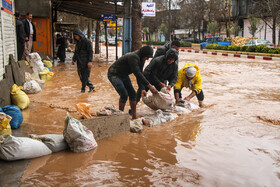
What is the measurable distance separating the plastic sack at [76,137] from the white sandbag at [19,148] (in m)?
0.33

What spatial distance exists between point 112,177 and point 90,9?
47.2ft

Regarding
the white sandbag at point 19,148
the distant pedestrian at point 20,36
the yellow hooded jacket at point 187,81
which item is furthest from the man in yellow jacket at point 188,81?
the distant pedestrian at point 20,36

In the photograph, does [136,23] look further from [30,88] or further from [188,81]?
[188,81]

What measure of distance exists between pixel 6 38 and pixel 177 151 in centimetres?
513

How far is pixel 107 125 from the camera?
14.5 ft

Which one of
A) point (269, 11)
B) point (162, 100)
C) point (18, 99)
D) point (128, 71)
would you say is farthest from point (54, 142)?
point (269, 11)

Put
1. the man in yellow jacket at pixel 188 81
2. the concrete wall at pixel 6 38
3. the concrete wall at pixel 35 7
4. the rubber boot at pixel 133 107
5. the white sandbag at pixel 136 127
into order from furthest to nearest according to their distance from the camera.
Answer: the concrete wall at pixel 35 7
the concrete wall at pixel 6 38
the man in yellow jacket at pixel 188 81
the rubber boot at pixel 133 107
the white sandbag at pixel 136 127

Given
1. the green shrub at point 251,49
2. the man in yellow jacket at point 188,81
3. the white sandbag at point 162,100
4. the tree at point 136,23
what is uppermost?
the tree at point 136,23

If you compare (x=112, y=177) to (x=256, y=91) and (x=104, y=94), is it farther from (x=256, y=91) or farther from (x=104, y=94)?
(x=256, y=91)

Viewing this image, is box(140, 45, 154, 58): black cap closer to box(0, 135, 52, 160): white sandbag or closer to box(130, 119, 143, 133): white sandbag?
box(130, 119, 143, 133): white sandbag

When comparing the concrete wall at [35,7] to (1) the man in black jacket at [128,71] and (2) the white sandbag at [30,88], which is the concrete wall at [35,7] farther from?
(1) the man in black jacket at [128,71]

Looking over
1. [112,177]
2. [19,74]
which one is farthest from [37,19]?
[112,177]

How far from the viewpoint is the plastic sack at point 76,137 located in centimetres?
372

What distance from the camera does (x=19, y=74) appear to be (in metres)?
7.48
